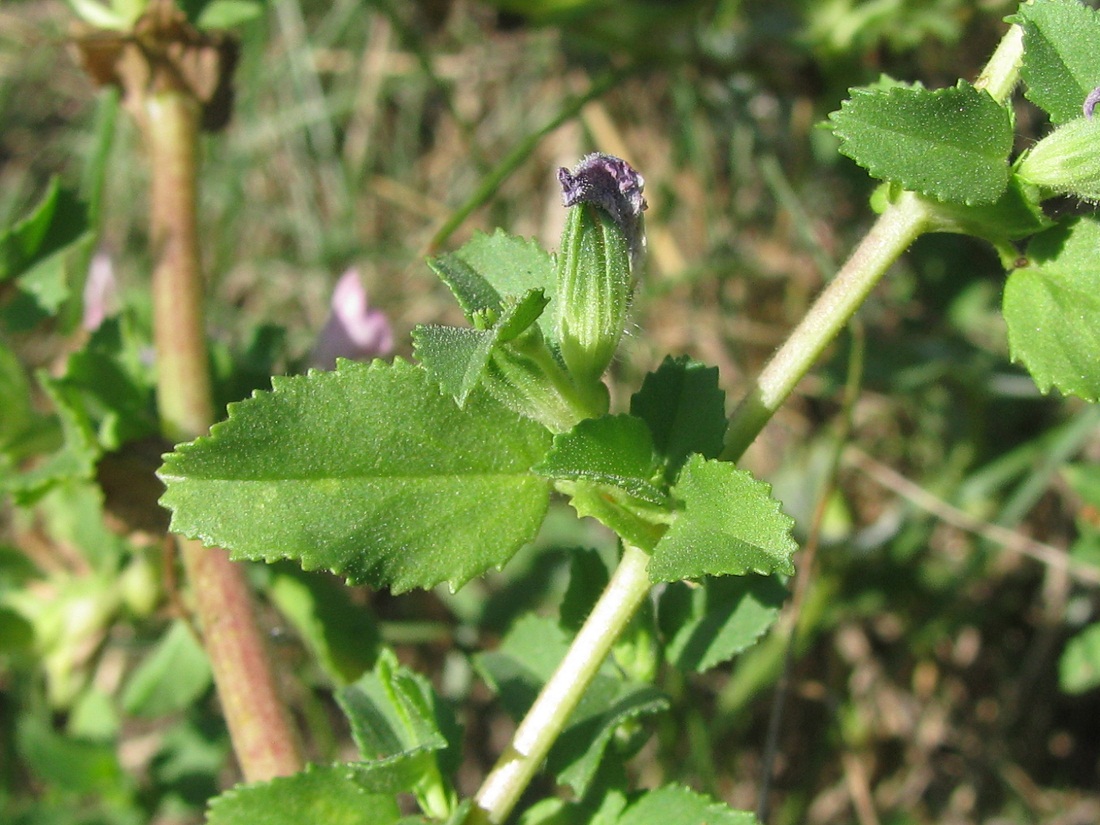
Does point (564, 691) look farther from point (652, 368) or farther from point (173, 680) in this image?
point (652, 368)

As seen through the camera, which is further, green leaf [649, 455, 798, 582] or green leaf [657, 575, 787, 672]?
green leaf [657, 575, 787, 672]

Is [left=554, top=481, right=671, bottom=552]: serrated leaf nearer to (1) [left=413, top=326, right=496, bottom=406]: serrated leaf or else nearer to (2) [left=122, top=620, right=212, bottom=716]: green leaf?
(1) [left=413, top=326, right=496, bottom=406]: serrated leaf

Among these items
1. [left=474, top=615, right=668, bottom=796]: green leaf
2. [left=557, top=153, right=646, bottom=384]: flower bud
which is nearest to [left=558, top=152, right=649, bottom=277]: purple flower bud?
[left=557, top=153, right=646, bottom=384]: flower bud

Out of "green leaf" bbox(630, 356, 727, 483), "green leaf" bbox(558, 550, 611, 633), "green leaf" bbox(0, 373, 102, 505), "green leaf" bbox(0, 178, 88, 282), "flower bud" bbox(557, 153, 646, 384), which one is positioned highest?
"green leaf" bbox(0, 178, 88, 282)

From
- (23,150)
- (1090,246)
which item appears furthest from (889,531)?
(23,150)

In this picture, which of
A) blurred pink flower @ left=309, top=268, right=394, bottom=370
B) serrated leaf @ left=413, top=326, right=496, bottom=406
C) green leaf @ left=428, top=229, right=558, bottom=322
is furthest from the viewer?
blurred pink flower @ left=309, top=268, right=394, bottom=370

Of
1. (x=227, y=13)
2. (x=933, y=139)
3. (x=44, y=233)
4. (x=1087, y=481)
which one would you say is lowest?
(x=1087, y=481)

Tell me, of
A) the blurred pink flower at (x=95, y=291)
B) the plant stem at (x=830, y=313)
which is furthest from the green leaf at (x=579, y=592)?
the blurred pink flower at (x=95, y=291)

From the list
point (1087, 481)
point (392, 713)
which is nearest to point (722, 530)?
point (392, 713)
